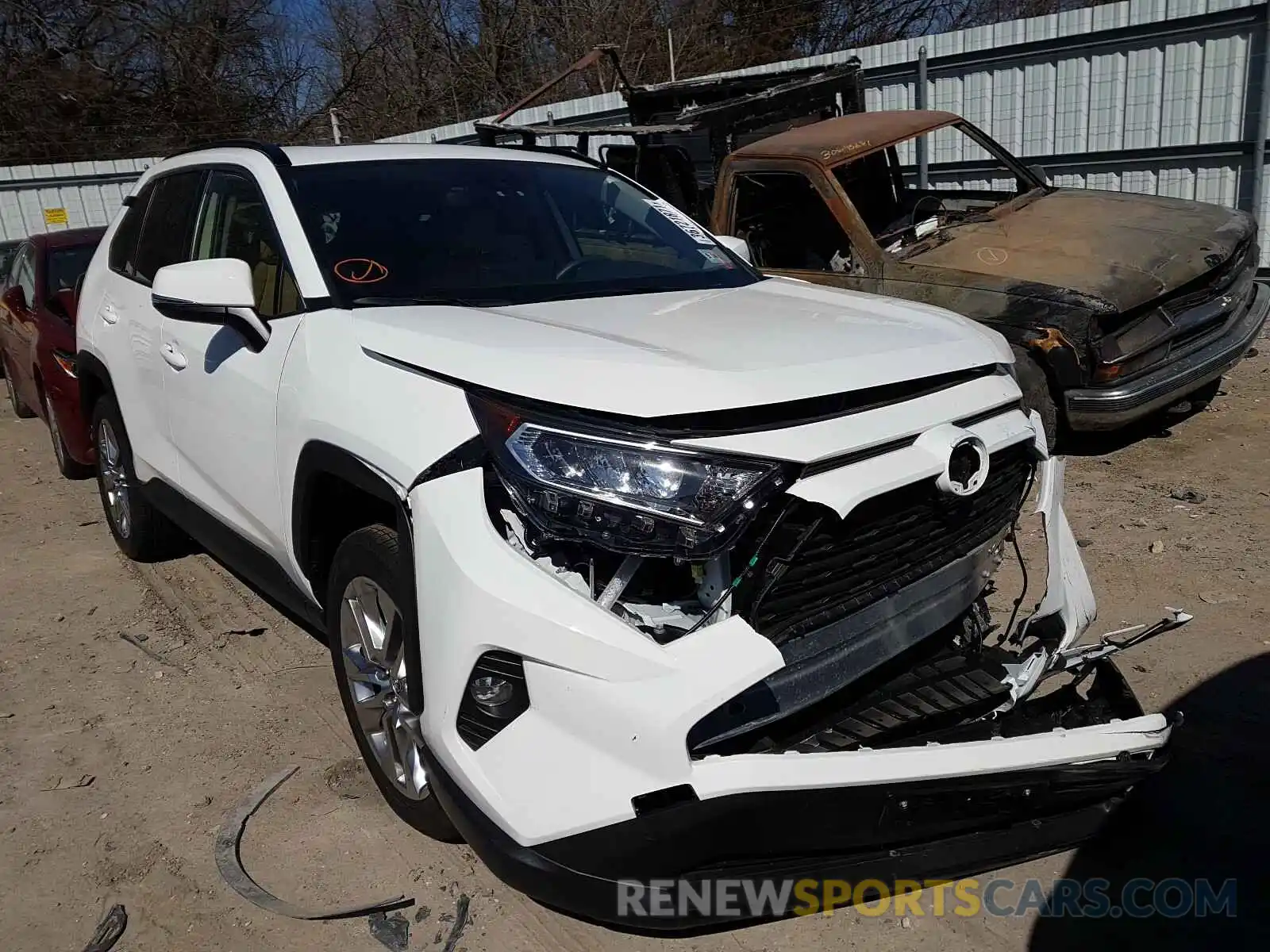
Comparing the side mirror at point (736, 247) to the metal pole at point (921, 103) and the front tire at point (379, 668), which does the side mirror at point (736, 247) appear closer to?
the front tire at point (379, 668)

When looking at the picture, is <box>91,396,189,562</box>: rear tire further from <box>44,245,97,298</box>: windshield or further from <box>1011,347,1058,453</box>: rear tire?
<box>1011,347,1058,453</box>: rear tire

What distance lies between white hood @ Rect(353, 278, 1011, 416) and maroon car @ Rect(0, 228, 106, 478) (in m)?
3.53

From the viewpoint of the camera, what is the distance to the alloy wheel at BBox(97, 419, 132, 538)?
4.83m

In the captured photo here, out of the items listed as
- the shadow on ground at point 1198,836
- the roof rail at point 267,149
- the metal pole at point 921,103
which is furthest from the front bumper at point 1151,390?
the metal pole at point 921,103

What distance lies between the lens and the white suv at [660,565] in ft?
6.79

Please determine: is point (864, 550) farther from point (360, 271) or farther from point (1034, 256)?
point (1034, 256)

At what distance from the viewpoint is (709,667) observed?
6.64 ft

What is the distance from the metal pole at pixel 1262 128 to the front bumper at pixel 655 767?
713cm

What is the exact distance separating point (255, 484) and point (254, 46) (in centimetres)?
2965

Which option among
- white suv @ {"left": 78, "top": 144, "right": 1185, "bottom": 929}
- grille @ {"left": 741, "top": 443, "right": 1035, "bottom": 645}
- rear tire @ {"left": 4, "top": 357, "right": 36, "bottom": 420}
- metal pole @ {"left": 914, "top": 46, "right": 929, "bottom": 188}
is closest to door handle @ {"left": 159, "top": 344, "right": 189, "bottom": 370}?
white suv @ {"left": 78, "top": 144, "right": 1185, "bottom": 929}

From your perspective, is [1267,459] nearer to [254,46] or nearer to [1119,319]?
[1119,319]

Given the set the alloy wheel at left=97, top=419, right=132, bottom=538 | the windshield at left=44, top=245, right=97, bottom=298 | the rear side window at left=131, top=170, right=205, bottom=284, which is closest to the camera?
the rear side window at left=131, top=170, right=205, bottom=284

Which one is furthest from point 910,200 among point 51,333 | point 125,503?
point 51,333

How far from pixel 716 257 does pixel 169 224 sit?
7.29 feet
